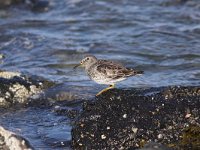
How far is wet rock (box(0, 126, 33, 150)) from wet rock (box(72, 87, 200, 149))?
702 millimetres

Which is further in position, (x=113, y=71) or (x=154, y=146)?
(x=113, y=71)

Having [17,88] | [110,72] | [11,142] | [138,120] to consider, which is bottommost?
[17,88]

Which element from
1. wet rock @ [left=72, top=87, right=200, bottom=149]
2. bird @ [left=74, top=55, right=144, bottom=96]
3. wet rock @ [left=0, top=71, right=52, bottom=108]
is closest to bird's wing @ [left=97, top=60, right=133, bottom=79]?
bird @ [left=74, top=55, right=144, bottom=96]

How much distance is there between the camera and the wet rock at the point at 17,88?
30.1 ft

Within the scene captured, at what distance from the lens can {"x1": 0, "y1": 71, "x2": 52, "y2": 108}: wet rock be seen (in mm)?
9172

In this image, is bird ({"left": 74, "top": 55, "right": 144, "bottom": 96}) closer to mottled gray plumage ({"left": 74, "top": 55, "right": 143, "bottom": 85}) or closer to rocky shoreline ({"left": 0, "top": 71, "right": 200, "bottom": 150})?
mottled gray plumage ({"left": 74, "top": 55, "right": 143, "bottom": 85})

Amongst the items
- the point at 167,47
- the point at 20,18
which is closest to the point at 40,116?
the point at 167,47

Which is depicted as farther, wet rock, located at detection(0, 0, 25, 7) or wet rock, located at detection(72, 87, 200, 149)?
wet rock, located at detection(0, 0, 25, 7)

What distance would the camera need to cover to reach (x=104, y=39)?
13297mm

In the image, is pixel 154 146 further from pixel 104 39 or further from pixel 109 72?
pixel 104 39

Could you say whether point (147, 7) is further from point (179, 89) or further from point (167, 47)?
point (179, 89)

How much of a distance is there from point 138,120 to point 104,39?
6.76 meters

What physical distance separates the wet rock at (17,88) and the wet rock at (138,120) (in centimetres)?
228

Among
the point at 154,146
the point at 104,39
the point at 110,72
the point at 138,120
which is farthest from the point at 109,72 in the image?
the point at 104,39
